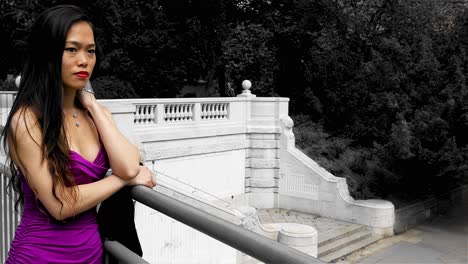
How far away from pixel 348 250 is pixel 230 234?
11989 mm

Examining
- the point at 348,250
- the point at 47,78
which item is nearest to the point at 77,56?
the point at 47,78

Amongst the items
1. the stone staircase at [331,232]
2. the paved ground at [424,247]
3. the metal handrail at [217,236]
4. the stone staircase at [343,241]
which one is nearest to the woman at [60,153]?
the metal handrail at [217,236]

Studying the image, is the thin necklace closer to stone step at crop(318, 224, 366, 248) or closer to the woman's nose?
the woman's nose

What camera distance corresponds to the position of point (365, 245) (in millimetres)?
13172

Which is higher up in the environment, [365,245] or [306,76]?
[306,76]

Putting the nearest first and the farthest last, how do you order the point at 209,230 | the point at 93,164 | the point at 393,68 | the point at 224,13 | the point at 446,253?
the point at 209,230, the point at 93,164, the point at 446,253, the point at 393,68, the point at 224,13

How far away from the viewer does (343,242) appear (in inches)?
509

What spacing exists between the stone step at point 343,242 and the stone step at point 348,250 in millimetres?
75

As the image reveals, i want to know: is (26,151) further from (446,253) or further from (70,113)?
(446,253)

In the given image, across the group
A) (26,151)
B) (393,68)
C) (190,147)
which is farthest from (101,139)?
(393,68)

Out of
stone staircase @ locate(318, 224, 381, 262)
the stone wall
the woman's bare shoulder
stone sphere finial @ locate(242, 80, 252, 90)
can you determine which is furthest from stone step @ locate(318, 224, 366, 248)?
the woman's bare shoulder

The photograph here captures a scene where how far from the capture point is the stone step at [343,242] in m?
12.3

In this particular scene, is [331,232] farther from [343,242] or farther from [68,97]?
[68,97]

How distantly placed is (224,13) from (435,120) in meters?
9.92
